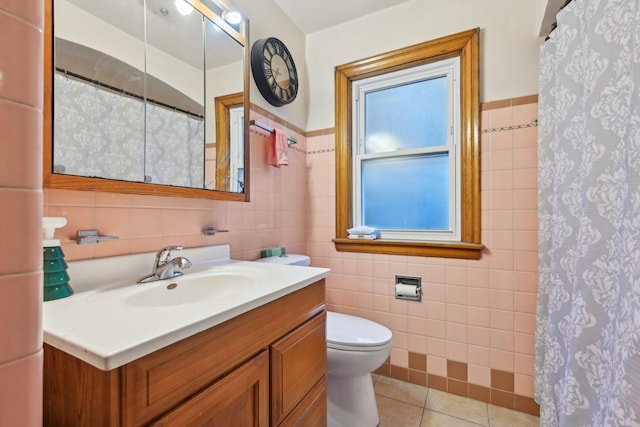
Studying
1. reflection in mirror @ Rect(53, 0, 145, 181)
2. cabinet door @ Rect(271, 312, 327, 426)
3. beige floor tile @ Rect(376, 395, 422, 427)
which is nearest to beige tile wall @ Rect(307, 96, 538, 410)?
beige floor tile @ Rect(376, 395, 422, 427)

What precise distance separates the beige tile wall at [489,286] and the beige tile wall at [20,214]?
5.43 ft

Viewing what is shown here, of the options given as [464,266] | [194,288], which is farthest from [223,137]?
[464,266]

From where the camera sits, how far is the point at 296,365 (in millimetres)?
905

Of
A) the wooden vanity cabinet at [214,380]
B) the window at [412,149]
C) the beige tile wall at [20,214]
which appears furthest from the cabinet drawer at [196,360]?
the window at [412,149]

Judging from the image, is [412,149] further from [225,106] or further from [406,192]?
[225,106]

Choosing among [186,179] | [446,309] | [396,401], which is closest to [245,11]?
[186,179]

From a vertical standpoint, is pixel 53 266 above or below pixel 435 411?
above

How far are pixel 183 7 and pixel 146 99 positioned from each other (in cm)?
45

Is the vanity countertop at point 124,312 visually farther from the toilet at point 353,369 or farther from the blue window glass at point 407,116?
the blue window glass at point 407,116

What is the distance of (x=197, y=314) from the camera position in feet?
2.01

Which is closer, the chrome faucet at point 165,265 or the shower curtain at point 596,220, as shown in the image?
the shower curtain at point 596,220

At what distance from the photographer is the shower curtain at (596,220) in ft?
2.27

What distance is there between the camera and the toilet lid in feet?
4.20

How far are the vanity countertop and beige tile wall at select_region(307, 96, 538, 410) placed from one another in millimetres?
889
